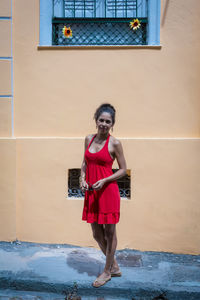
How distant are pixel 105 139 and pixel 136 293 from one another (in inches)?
62.6

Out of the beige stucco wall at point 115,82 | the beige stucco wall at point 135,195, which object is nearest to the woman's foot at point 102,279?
the beige stucco wall at point 135,195

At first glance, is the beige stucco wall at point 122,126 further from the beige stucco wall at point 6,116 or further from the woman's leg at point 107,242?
the woman's leg at point 107,242

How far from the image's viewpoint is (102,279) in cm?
301

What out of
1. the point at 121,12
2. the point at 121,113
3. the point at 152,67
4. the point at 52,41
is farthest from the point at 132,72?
the point at 52,41

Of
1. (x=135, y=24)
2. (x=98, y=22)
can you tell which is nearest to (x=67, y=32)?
(x=98, y=22)

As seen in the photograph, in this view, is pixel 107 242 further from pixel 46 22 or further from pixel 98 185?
pixel 46 22

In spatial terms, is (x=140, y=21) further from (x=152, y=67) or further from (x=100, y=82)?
(x=100, y=82)

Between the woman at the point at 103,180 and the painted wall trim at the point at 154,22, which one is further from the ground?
the painted wall trim at the point at 154,22

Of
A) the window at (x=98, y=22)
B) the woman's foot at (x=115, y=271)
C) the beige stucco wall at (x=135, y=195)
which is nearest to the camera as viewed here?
the woman's foot at (x=115, y=271)

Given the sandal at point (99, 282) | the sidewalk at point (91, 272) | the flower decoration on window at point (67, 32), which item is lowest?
the sidewalk at point (91, 272)

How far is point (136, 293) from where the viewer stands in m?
2.96

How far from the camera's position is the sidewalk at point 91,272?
297cm

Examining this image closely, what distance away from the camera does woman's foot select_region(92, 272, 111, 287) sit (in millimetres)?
2973

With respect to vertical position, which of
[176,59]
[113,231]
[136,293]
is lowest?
[136,293]
